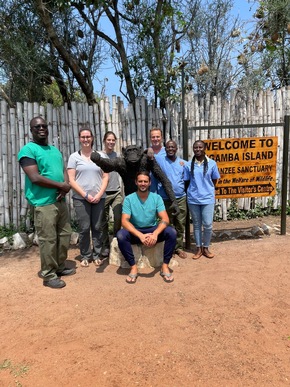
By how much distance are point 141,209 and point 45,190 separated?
1.11 meters

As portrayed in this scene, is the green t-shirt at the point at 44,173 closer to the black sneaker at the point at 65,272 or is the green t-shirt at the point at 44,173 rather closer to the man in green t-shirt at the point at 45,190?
the man in green t-shirt at the point at 45,190

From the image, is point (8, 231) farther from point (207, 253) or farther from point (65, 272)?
point (207, 253)

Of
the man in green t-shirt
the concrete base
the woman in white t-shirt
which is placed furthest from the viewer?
the concrete base

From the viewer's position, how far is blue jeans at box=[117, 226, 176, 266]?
152 inches

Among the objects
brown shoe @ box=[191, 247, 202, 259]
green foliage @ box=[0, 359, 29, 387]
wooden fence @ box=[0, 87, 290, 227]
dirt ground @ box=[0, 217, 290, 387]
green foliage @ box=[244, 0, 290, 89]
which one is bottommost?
green foliage @ box=[0, 359, 29, 387]

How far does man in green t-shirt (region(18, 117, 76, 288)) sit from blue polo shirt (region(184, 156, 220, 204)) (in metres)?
1.62

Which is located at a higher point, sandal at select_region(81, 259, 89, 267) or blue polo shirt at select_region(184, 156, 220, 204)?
blue polo shirt at select_region(184, 156, 220, 204)

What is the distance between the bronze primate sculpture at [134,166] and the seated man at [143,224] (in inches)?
5.7

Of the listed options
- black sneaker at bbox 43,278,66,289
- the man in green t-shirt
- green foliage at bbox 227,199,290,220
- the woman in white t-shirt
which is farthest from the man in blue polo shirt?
green foliage at bbox 227,199,290,220

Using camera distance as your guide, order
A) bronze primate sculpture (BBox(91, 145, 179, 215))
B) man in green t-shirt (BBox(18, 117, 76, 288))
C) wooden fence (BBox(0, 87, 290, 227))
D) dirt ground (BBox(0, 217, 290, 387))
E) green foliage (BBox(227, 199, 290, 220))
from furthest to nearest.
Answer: green foliage (BBox(227, 199, 290, 220))
wooden fence (BBox(0, 87, 290, 227))
bronze primate sculpture (BBox(91, 145, 179, 215))
man in green t-shirt (BBox(18, 117, 76, 288))
dirt ground (BBox(0, 217, 290, 387))

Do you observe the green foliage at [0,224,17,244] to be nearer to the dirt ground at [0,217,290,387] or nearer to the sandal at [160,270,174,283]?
the dirt ground at [0,217,290,387]

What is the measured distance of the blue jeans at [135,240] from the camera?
3855 mm

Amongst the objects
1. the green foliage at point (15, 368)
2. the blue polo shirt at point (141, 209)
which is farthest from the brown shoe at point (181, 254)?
the green foliage at point (15, 368)

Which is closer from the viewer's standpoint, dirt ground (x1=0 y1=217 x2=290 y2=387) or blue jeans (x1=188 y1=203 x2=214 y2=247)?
dirt ground (x1=0 y1=217 x2=290 y2=387)
